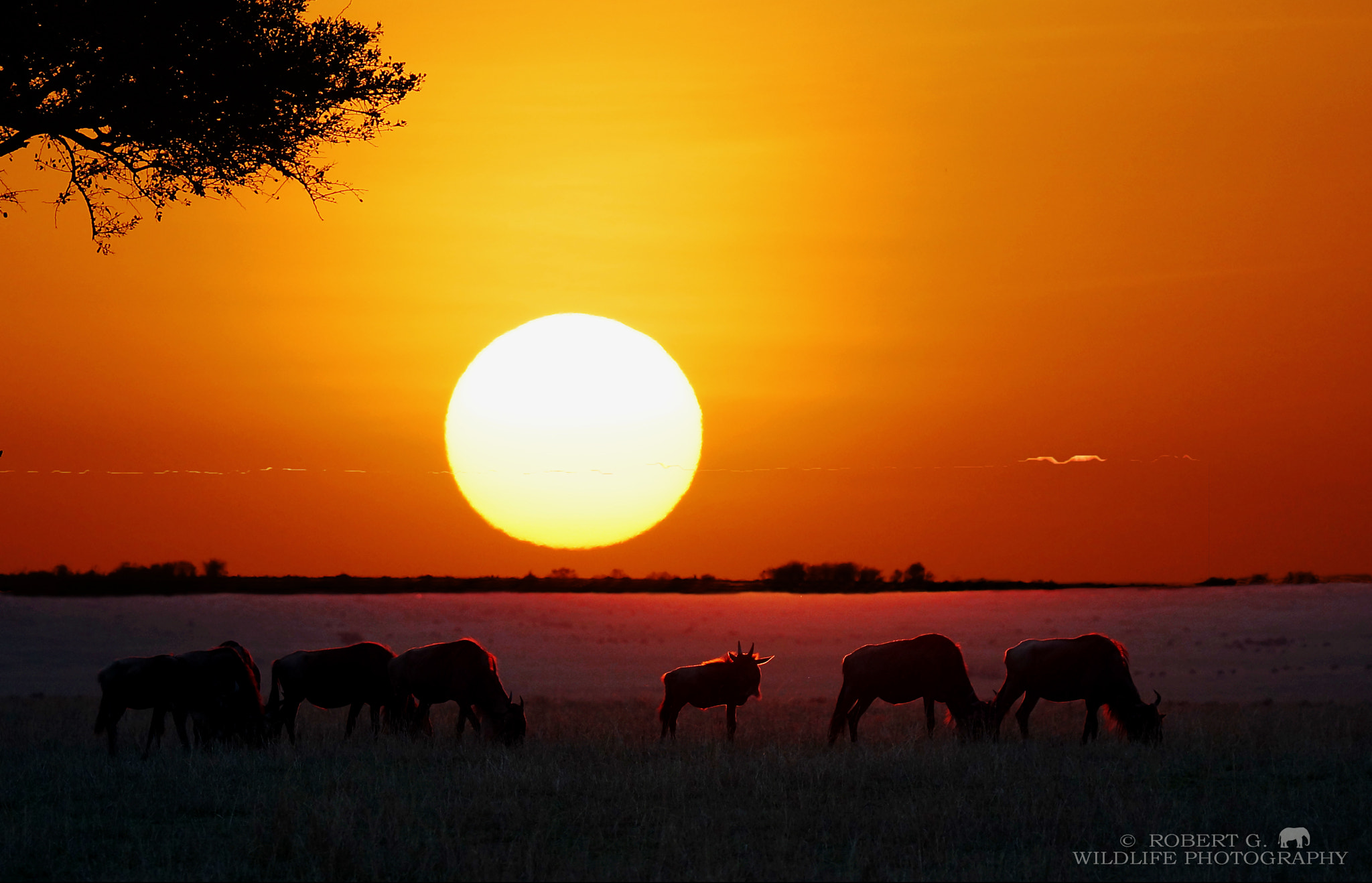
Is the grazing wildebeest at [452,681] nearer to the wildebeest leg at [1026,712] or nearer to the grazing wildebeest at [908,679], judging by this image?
the grazing wildebeest at [908,679]

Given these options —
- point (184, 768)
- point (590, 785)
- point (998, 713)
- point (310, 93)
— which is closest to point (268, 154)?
point (310, 93)

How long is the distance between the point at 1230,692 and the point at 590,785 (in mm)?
26740

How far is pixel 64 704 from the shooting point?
30.4m

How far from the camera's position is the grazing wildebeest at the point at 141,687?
68.9 feet

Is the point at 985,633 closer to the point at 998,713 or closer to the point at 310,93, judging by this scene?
the point at 998,713

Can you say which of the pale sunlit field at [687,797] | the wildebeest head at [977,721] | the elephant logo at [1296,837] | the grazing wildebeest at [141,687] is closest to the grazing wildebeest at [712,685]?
the pale sunlit field at [687,797]

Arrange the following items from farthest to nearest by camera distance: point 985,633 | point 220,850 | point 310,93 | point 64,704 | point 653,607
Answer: point 653,607, point 985,633, point 64,704, point 310,93, point 220,850

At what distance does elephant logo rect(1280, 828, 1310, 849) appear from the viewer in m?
12.8

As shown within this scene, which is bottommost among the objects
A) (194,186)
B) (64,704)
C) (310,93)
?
(64,704)

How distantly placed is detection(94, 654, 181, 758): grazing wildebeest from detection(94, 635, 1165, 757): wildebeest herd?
2 centimetres

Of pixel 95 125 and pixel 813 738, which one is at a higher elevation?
pixel 95 125

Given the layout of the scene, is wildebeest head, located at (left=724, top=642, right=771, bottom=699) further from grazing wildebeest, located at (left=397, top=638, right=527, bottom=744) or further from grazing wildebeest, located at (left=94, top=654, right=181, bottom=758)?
grazing wildebeest, located at (left=94, top=654, right=181, bottom=758)

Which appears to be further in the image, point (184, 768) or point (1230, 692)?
point (1230, 692)

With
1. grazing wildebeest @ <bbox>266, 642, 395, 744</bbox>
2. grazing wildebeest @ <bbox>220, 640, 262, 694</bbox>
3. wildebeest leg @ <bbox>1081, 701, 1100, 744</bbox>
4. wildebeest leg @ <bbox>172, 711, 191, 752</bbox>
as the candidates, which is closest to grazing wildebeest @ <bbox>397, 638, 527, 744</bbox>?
grazing wildebeest @ <bbox>266, 642, 395, 744</bbox>
